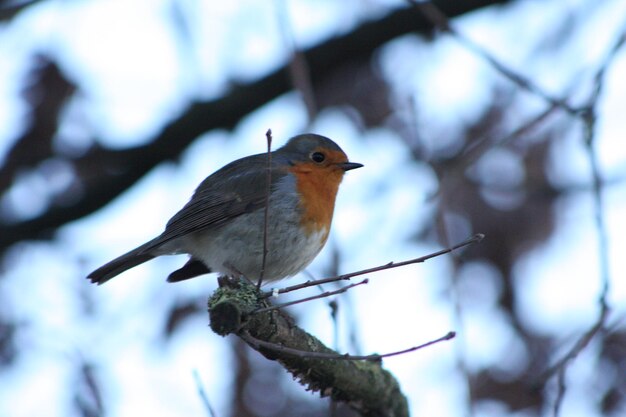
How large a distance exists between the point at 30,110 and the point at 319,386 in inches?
177

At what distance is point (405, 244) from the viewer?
7301mm

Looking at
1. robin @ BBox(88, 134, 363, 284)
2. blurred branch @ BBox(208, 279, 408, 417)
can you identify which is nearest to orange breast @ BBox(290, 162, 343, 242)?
robin @ BBox(88, 134, 363, 284)

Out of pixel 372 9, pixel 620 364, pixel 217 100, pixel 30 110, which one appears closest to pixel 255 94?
pixel 217 100

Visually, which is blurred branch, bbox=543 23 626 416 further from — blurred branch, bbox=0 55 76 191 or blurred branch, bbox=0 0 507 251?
blurred branch, bbox=0 55 76 191

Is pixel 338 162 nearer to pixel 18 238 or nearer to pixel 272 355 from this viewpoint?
pixel 272 355

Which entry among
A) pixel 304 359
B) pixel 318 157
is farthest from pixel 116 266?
pixel 304 359

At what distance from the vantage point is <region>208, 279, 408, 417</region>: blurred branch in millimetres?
3379

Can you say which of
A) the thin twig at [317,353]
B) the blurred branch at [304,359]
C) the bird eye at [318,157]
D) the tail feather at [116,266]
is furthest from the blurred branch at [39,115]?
the thin twig at [317,353]

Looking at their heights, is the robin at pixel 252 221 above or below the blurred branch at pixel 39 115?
below

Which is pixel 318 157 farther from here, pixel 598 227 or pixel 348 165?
pixel 598 227

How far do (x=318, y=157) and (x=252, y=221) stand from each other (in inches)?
30.7

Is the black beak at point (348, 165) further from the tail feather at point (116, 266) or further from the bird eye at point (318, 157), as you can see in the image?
the tail feather at point (116, 266)

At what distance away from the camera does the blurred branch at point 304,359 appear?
338 centimetres

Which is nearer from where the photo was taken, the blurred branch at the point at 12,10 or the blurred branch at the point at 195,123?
A: the blurred branch at the point at 12,10
